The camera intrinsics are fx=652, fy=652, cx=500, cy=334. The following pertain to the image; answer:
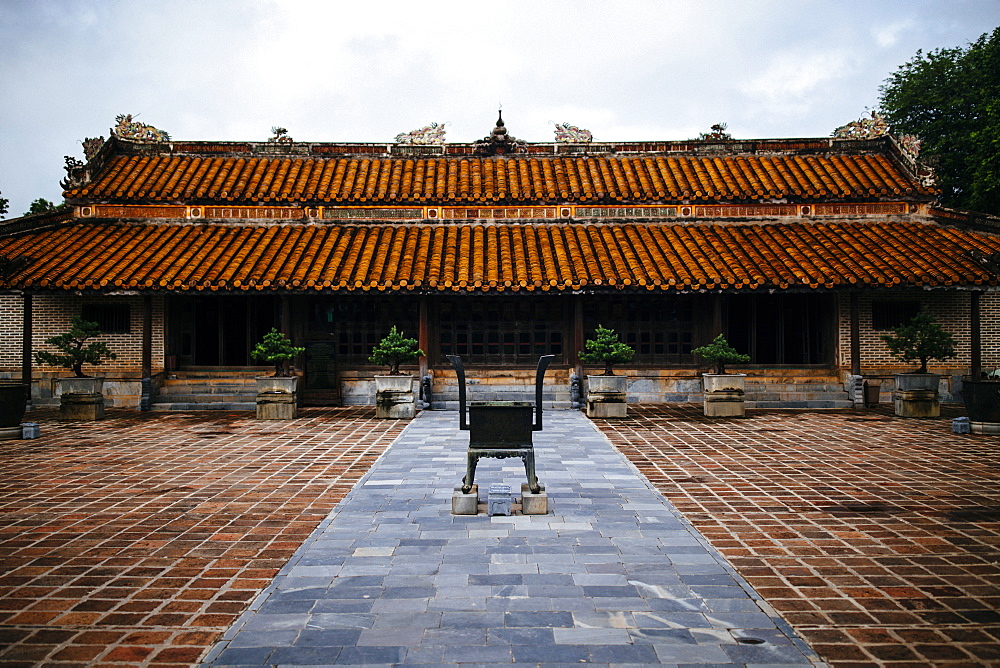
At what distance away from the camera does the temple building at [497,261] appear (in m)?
13.8

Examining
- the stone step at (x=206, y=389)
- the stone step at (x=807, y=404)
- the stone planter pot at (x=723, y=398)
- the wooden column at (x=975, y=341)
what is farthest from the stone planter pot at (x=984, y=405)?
the stone step at (x=206, y=389)

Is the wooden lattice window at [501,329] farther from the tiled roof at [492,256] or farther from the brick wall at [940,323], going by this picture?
the brick wall at [940,323]

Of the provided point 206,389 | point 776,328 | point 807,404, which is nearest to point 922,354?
point 807,404

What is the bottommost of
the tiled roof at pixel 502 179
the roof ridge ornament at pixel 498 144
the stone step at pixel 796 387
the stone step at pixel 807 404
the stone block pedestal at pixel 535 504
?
the stone block pedestal at pixel 535 504

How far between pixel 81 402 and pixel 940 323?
703 inches

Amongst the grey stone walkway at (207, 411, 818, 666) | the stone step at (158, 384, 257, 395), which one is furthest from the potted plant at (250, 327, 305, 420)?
the grey stone walkway at (207, 411, 818, 666)

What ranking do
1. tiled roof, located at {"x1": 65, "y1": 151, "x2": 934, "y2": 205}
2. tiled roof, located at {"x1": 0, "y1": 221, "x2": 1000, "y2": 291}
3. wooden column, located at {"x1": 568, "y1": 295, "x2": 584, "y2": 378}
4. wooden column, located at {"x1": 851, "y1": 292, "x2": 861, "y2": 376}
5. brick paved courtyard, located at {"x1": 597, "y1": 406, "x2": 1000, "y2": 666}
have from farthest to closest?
tiled roof, located at {"x1": 65, "y1": 151, "x2": 934, "y2": 205} → wooden column, located at {"x1": 568, "y1": 295, "x2": 584, "y2": 378} → wooden column, located at {"x1": 851, "y1": 292, "x2": 861, "y2": 376} → tiled roof, located at {"x1": 0, "y1": 221, "x2": 1000, "y2": 291} → brick paved courtyard, located at {"x1": 597, "y1": 406, "x2": 1000, "y2": 666}

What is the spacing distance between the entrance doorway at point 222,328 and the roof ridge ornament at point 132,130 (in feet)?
16.3

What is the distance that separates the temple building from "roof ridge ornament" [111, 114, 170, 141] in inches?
17.2

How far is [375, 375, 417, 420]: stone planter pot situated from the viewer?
12.4 meters

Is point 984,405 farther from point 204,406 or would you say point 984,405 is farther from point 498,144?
point 204,406

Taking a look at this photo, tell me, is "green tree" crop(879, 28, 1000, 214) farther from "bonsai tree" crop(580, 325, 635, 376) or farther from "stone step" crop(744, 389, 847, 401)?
"bonsai tree" crop(580, 325, 635, 376)

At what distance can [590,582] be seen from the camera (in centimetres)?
444

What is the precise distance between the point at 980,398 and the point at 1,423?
15.5 meters
